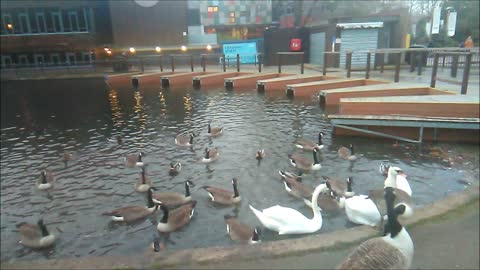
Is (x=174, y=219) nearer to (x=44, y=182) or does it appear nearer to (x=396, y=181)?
(x=44, y=182)

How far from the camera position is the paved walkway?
4633 millimetres

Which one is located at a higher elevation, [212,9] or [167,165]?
[212,9]

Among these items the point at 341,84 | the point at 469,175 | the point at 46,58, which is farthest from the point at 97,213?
the point at 46,58

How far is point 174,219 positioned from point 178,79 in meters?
22.1

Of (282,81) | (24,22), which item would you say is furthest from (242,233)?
(24,22)

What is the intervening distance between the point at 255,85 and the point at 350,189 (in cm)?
1780

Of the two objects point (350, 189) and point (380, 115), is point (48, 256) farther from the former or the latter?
point (380, 115)

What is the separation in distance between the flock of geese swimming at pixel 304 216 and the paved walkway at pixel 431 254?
47 centimetres

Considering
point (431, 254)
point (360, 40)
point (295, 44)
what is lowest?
point (431, 254)

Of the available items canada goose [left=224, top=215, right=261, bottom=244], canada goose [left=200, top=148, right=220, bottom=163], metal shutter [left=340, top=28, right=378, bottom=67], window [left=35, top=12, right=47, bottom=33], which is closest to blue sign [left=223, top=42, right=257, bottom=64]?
metal shutter [left=340, top=28, right=378, bottom=67]

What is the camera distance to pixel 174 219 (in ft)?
23.9

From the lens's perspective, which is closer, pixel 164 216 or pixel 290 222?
pixel 290 222

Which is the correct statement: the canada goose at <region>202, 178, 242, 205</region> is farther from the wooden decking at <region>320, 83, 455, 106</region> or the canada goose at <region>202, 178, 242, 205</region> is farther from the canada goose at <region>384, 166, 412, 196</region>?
the wooden decking at <region>320, 83, 455, 106</region>

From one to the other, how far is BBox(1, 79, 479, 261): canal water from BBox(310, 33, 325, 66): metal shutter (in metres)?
12.6
